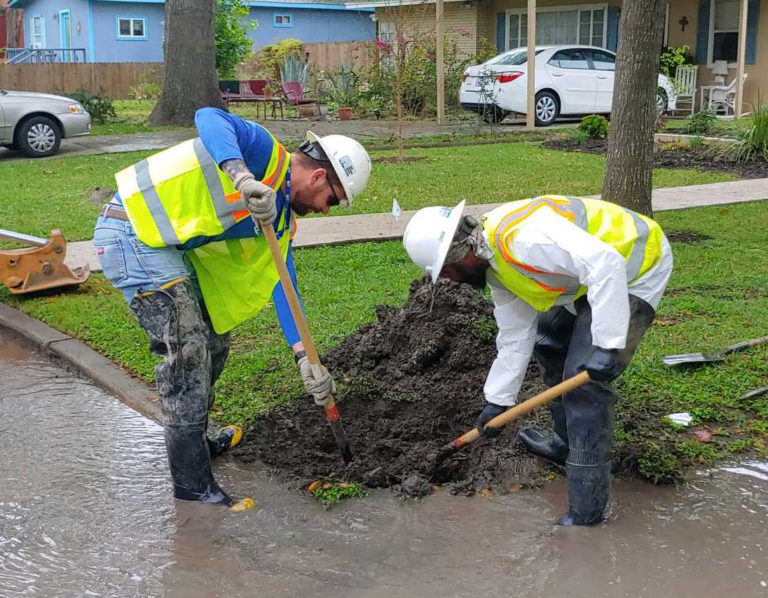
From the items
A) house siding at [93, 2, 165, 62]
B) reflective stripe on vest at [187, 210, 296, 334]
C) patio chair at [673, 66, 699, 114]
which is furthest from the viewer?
house siding at [93, 2, 165, 62]

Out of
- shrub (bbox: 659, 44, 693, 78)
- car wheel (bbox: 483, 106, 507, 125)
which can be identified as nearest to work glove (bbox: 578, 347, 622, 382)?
car wheel (bbox: 483, 106, 507, 125)

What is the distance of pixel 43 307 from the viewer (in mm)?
7098

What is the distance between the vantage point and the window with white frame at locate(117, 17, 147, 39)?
119 ft

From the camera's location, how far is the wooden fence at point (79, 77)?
81.8 ft

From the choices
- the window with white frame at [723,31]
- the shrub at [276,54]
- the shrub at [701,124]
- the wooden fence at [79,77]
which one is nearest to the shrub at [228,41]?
the shrub at [276,54]

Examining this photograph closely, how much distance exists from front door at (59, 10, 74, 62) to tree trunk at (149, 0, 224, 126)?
1901 cm

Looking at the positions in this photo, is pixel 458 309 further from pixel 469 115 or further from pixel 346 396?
pixel 469 115

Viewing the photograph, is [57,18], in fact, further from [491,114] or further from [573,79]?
[573,79]

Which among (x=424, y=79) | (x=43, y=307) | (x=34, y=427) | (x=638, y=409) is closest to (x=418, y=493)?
(x=638, y=409)

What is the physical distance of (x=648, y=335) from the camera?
5906 mm

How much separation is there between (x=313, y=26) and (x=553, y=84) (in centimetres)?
2205

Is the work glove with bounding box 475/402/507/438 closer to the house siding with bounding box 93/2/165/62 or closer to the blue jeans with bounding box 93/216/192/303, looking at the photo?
the blue jeans with bounding box 93/216/192/303

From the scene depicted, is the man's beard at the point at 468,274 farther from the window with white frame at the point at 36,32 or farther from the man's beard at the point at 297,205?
the window with white frame at the point at 36,32

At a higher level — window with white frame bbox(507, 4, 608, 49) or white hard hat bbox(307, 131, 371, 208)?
window with white frame bbox(507, 4, 608, 49)
